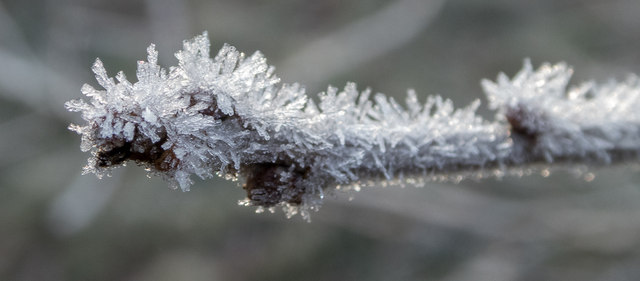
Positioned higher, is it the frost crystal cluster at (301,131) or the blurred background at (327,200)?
the blurred background at (327,200)

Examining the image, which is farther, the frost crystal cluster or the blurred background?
the blurred background

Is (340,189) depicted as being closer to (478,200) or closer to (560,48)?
(478,200)

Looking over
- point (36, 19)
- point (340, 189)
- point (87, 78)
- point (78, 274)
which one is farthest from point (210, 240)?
point (340, 189)

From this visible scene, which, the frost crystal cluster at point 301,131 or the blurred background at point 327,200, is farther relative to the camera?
the blurred background at point 327,200

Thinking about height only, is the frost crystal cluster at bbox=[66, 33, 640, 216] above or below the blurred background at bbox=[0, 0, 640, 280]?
below
